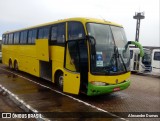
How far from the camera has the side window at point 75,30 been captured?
357 inches

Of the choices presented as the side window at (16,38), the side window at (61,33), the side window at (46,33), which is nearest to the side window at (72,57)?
the side window at (61,33)

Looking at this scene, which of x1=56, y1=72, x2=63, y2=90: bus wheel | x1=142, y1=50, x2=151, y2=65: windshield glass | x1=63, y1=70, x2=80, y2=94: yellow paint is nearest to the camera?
x1=63, y1=70, x2=80, y2=94: yellow paint

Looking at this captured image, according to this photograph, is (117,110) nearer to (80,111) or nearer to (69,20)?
(80,111)

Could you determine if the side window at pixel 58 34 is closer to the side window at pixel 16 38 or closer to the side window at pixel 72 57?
the side window at pixel 72 57

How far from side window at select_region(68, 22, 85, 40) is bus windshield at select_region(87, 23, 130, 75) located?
352mm

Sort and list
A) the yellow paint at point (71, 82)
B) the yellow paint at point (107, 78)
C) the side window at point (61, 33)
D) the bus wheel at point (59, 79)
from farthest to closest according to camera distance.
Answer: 1. the bus wheel at point (59, 79)
2. the side window at point (61, 33)
3. the yellow paint at point (71, 82)
4. the yellow paint at point (107, 78)

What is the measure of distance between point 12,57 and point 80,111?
1221cm

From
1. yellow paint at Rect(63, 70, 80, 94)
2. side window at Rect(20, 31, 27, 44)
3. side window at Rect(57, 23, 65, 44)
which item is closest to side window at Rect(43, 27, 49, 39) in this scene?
side window at Rect(57, 23, 65, 44)

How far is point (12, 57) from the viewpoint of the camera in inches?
722

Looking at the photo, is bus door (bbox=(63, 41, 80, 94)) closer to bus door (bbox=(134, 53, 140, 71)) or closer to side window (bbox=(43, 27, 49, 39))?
side window (bbox=(43, 27, 49, 39))

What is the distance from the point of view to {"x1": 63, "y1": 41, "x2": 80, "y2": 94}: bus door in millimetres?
8970

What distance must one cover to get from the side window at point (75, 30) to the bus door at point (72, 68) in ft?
0.87

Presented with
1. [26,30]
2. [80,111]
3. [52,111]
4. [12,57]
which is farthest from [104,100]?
[12,57]

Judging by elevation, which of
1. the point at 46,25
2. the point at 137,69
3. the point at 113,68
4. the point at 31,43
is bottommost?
the point at 137,69
